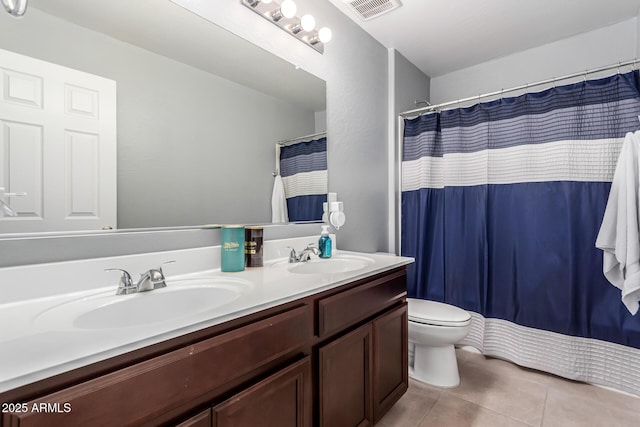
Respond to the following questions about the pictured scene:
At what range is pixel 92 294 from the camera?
0.91 m

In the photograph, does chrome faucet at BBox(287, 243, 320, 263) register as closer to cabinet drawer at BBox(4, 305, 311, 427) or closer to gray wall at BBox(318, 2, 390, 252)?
gray wall at BBox(318, 2, 390, 252)

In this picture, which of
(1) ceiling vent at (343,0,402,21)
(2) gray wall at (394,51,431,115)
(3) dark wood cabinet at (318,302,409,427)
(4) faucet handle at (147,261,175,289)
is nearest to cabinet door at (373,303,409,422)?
(3) dark wood cabinet at (318,302,409,427)

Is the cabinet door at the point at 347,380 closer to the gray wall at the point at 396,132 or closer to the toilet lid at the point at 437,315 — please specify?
the toilet lid at the point at 437,315

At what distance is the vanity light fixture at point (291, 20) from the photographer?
148cm

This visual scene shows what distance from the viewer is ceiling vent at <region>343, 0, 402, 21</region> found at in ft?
6.06

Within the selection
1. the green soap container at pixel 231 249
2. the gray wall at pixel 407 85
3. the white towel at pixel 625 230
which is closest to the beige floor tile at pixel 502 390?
the white towel at pixel 625 230

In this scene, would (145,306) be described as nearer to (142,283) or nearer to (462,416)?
(142,283)

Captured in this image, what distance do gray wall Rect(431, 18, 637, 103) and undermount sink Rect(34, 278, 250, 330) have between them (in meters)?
Answer: 2.67

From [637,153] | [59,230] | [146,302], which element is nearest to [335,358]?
[146,302]

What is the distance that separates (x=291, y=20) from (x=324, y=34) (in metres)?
0.20

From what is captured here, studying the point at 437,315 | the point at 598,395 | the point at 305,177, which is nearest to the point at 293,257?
the point at 305,177

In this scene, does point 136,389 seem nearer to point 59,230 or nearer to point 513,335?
point 59,230

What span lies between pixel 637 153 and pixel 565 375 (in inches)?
A: 52.3

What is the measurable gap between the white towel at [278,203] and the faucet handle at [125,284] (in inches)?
29.6
